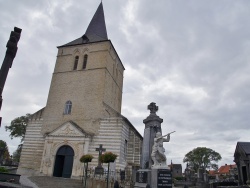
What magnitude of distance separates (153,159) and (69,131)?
11.8m

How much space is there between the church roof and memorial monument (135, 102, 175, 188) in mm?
16097

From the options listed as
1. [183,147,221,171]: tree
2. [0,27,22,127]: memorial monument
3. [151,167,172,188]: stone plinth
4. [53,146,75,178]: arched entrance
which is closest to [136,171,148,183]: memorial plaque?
[151,167,172,188]: stone plinth

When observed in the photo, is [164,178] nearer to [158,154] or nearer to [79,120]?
[158,154]

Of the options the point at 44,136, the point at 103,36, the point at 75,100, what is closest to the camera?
the point at 44,136

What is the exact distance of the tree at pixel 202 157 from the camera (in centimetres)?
5353

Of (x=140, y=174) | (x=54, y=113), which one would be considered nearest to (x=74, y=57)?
(x=54, y=113)

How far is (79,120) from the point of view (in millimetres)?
21156

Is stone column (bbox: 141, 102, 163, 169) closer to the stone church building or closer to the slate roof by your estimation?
the stone church building

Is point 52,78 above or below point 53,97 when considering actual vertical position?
above

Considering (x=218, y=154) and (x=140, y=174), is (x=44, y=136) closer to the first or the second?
(x=140, y=174)

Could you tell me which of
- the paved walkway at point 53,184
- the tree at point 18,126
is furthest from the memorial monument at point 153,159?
the tree at point 18,126

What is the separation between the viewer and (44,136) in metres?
21.0

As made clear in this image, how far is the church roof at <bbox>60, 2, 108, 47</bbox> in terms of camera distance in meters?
26.4

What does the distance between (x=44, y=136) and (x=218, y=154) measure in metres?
46.9
